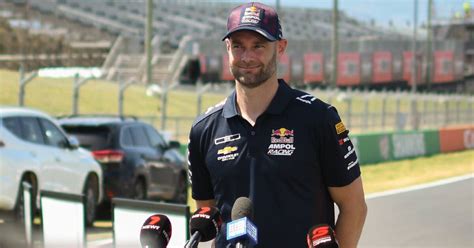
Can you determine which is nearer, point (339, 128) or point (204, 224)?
point (204, 224)

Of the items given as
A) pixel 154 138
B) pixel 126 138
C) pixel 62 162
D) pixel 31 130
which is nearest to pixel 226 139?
pixel 31 130

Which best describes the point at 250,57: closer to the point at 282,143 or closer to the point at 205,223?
the point at 282,143

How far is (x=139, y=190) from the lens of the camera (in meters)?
15.8

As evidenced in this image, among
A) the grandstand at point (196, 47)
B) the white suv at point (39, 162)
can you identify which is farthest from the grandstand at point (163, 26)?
the white suv at point (39, 162)

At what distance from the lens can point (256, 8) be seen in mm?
3959

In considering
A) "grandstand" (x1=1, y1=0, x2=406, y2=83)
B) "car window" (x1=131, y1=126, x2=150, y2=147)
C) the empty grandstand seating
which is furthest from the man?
the empty grandstand seating

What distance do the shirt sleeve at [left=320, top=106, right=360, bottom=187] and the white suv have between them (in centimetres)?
879

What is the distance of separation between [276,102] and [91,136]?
39.1ft

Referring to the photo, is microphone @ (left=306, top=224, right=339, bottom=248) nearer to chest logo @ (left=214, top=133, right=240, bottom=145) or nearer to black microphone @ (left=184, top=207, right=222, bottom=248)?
black microphone @ (left=184, top=207, right=222, bottom=248)

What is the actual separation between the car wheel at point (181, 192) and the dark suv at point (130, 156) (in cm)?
1

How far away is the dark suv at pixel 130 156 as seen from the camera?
15.2 meters

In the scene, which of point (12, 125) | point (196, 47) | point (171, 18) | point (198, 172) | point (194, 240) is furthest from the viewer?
point (171, 18)

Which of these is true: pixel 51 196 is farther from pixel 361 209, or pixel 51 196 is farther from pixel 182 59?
pixel 182 59

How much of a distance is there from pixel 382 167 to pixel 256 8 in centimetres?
2487
